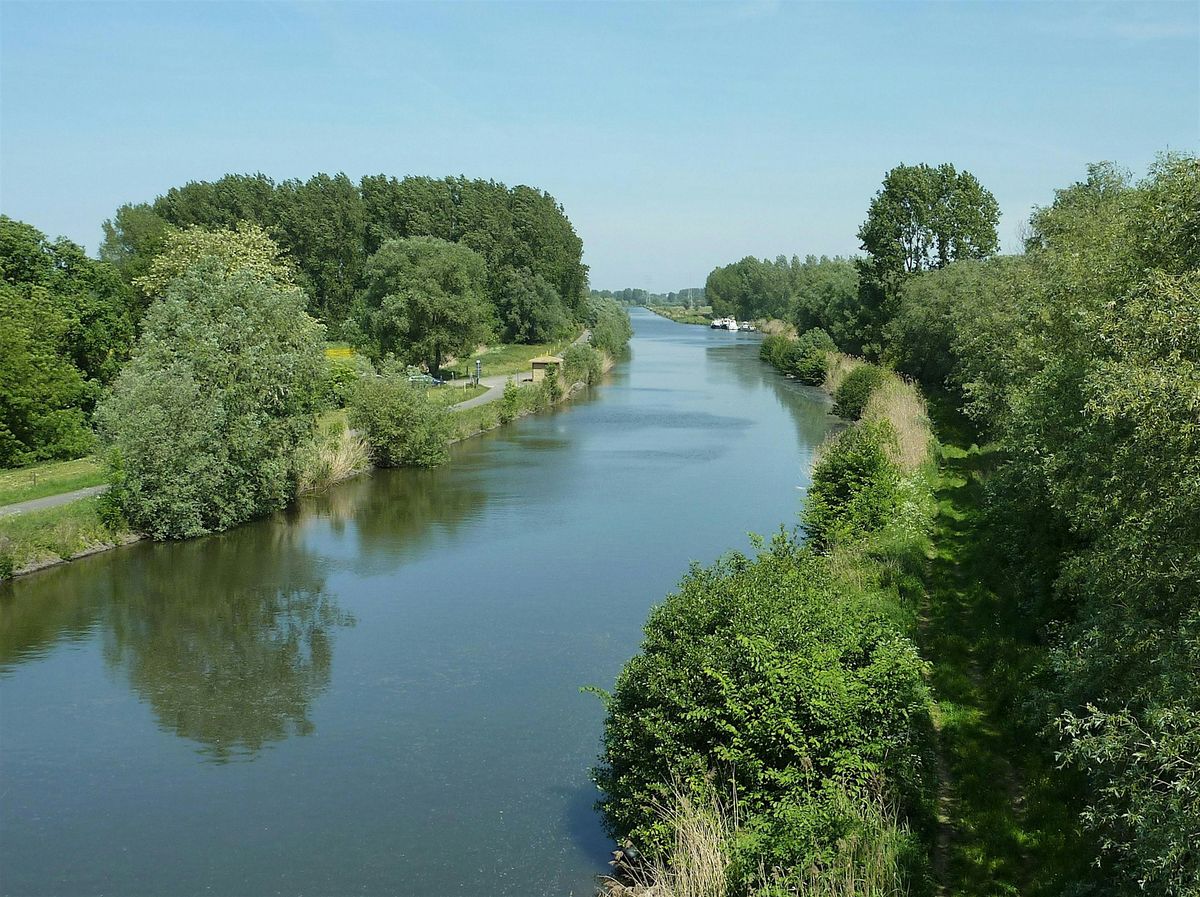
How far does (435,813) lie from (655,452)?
1028 inches

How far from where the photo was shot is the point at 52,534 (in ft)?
72.8

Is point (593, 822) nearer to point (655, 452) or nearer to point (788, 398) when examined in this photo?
point (655, 452)

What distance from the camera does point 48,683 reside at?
16250 millimetres

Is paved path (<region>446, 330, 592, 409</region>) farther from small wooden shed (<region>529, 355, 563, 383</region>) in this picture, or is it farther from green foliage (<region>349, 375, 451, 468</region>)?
green foliage (<region>349, 375, 451, 468</region>)

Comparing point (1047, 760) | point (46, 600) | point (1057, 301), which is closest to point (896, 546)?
point (1057, 301)

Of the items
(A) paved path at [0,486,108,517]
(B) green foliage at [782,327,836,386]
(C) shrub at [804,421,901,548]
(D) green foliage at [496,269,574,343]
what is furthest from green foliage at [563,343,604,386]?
(C) shrub at [804,421,901,548]

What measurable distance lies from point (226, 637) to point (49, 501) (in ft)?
30.9

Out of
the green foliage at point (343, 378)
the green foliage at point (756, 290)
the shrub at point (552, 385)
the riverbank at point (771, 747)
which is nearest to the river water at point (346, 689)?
the riverbank at point (771, 747)

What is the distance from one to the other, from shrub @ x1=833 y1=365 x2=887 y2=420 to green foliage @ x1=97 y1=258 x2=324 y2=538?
23.3 metres

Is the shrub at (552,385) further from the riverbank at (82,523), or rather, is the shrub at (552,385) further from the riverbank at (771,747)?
the riverbank at (771,747)

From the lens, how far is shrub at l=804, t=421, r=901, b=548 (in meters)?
19.1

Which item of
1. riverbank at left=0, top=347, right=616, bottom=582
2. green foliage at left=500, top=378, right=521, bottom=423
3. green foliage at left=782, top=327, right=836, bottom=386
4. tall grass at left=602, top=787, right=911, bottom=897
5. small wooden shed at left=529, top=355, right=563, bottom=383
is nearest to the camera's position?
tall grass at left=602, top=787, right=911, bottom=897

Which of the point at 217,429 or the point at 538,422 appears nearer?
the point at 217,429

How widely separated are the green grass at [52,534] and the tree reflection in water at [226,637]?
1.22 metres
